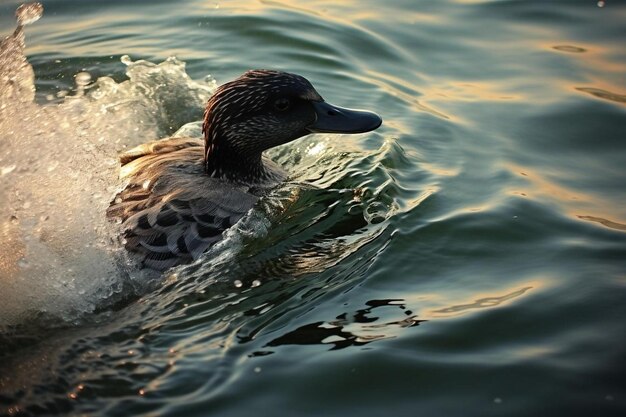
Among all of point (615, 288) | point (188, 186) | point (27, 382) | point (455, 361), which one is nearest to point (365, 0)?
point (188, 186)

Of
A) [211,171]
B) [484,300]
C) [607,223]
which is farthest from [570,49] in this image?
[484,300]

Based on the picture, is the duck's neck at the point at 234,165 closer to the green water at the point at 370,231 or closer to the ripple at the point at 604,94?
the green water at the point at 370,231

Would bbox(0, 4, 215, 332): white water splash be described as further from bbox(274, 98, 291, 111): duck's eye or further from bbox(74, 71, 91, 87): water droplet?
bbox(74, 71, 91, 87): water droplet

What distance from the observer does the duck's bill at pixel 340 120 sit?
7289mm

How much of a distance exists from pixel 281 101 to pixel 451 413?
120 inches

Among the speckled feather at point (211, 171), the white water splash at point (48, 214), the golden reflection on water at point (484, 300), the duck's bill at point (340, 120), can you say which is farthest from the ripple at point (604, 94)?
the white water splash at point (48, 214)

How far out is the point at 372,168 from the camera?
25.5 ft

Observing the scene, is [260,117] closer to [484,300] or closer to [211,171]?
[211,171]

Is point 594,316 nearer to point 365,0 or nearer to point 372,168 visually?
point 372,168

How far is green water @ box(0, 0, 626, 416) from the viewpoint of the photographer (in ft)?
17.3

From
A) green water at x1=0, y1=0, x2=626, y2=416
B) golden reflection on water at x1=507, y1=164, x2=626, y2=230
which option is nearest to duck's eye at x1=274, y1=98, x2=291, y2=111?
green water at x1=0, y1=0, x2=626, y2=416

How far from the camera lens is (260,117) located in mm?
7289

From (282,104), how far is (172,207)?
1305 mm

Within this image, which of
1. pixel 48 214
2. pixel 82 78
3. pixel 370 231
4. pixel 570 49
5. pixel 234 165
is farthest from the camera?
pixel 570 49
